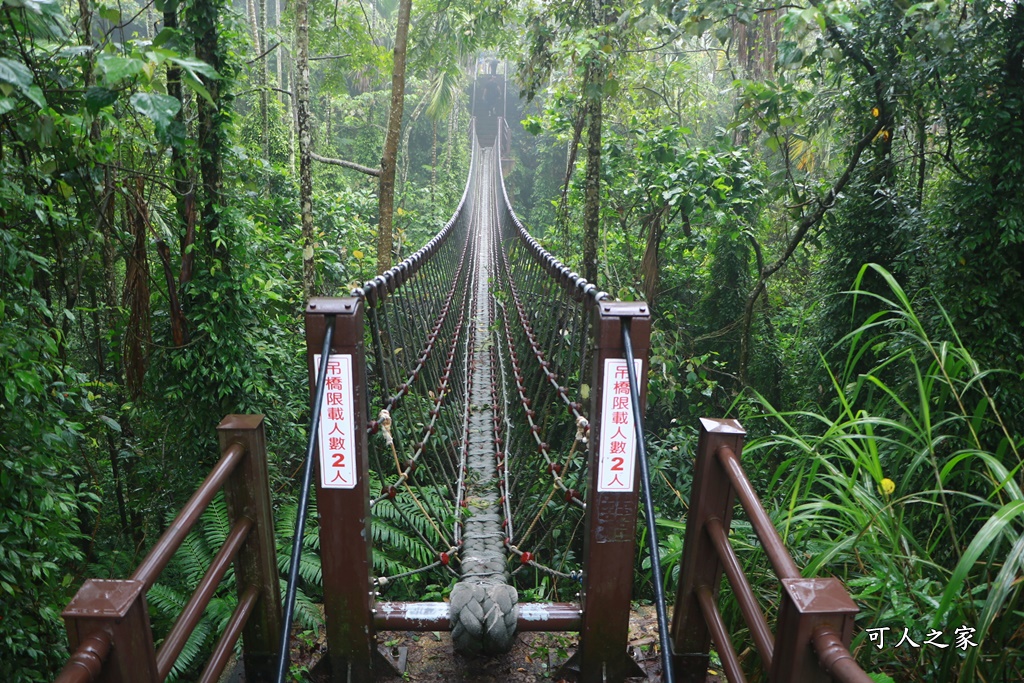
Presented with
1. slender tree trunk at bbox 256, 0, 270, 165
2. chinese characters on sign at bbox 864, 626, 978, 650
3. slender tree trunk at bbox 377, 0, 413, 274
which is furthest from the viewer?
slender tree trunk at bbox 256, 0, 270, 165

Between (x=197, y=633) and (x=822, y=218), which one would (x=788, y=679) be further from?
(x=822, y=218)

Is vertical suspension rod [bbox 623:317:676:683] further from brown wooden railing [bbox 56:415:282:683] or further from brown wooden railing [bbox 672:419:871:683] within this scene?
brown wooden railing [bbox 56:415:282:683]

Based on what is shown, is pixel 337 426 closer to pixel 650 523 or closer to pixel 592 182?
pixel 650 523

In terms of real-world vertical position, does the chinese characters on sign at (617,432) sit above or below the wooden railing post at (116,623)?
above

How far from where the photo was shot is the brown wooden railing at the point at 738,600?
76 cm

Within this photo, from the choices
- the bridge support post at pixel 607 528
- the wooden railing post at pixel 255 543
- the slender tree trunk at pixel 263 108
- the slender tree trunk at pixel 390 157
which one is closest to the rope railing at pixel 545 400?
the bridge support post at pixel 607 528

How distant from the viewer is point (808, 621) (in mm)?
762

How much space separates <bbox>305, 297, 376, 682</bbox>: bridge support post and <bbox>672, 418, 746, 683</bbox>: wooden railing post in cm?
59

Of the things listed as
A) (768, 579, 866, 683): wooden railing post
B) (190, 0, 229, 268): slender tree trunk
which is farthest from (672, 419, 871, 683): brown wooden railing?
(190, 0, 229, 268): slender tree trunk

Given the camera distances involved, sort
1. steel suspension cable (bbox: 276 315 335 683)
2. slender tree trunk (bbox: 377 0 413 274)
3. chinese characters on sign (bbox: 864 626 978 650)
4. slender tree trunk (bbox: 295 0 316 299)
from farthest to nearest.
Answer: slender tree trunk (bbox: 377 0 413 274) → slender tree trunk (bbox: 295 0 316 299) → chinese characters on sign (bbox: 864 626 978 650) → steel suspension cable (bbox: 276 315 335 683)

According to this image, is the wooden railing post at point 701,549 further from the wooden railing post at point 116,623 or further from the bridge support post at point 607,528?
the wooden railing post at point 116,623

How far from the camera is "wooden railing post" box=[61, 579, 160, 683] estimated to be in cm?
74

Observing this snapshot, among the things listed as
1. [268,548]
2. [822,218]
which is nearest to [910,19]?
[822,218]

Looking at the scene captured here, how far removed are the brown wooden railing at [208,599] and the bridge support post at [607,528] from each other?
59 centimetres
